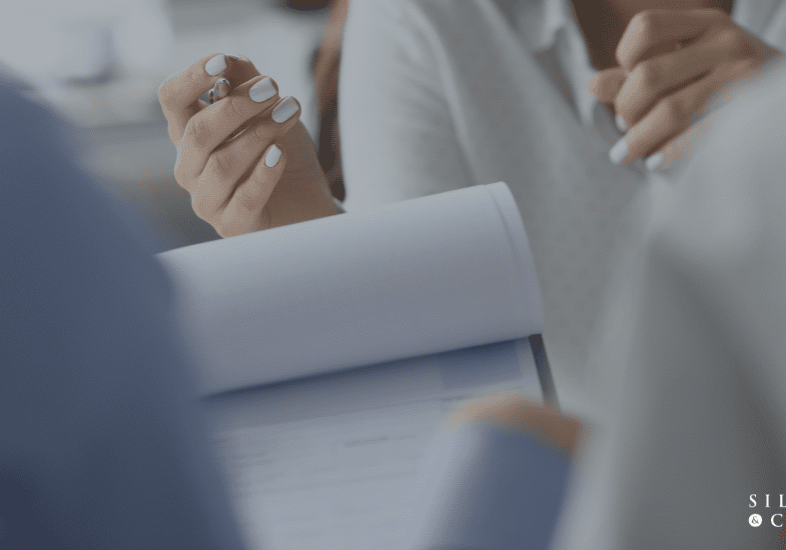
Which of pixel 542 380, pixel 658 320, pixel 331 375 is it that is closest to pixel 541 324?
pixel 542 380

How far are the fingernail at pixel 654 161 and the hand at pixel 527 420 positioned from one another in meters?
0.36

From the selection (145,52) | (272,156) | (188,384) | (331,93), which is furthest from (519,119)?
(188,384)

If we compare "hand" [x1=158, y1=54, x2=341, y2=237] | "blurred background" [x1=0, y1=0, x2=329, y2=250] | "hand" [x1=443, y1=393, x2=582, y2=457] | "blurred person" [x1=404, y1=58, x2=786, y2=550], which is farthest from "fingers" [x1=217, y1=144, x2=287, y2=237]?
"blurred person" [x1=404, y1=58, x2=786, y2=550]

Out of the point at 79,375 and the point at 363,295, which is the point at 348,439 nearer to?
the point at 363,295

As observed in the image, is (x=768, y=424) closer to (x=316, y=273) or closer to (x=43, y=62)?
(x=316, y=273)

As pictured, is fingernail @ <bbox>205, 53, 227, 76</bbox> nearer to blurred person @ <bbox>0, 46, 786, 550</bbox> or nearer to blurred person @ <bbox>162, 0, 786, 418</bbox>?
blurred person @ <bbox>162, 0, 786, 418</bbox>

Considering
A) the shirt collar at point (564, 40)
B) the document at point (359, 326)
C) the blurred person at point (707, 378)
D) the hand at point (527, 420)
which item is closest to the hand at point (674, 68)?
the shirt collar at point (564, 40)

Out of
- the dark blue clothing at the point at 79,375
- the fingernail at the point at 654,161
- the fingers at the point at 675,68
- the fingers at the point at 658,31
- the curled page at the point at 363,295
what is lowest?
the fingernail at the point at 654,161

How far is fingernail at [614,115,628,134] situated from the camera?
0.54m

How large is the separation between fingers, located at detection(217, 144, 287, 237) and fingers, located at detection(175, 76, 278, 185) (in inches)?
1.4

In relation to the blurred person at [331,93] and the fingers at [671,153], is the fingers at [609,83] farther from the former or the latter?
the blurred person at [331,93]

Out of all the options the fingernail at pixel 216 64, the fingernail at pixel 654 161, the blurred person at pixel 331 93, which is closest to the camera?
the fingernail at pixel 216 64

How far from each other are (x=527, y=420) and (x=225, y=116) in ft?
1.04

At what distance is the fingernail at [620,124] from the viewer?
0.54 m
